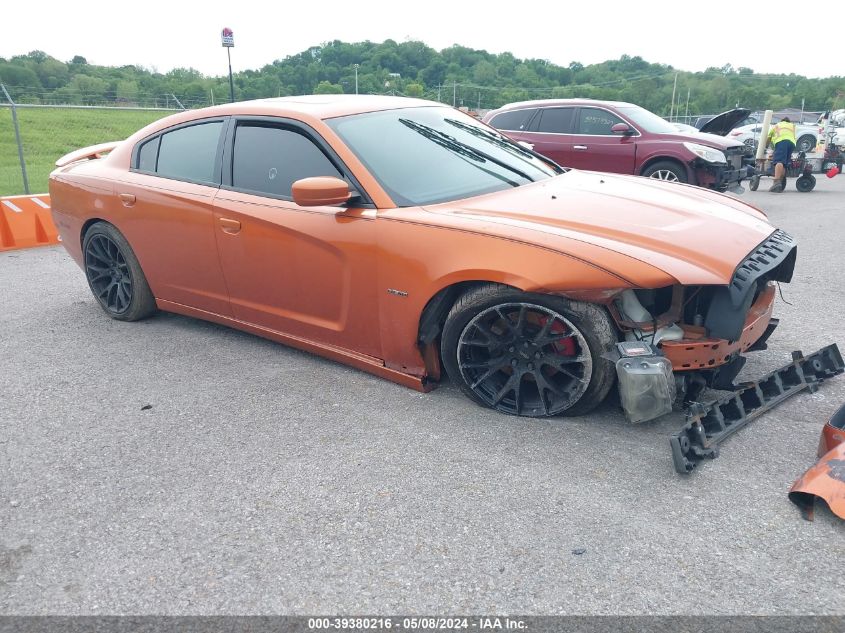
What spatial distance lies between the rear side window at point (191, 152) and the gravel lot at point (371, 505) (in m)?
1.27

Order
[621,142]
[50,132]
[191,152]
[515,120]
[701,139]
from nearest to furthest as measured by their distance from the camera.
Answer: [191,152]
[701,139]
[621,142]
[515,120]
[50,132]

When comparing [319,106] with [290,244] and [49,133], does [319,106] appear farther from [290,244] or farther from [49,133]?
[49,133]

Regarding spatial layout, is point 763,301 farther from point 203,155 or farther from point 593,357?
point 203,155

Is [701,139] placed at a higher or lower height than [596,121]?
lower

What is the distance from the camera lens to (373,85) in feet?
85.4

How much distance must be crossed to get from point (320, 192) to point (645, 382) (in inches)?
70.4

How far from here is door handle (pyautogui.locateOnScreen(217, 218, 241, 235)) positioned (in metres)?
4.13

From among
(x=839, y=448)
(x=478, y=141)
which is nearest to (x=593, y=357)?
(x=839, y=448)

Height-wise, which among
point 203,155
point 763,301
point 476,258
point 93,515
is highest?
point 203,155

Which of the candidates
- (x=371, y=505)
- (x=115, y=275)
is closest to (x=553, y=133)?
(x=115, y=275)

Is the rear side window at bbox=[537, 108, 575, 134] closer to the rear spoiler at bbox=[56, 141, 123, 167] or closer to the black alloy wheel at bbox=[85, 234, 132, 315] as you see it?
the rear spoiler at bbox=[56, 141, 123, 167]

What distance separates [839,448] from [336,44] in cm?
3436

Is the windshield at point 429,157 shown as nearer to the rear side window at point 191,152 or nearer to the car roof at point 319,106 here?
the car roof at point 319,106

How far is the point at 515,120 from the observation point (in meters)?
11.2
